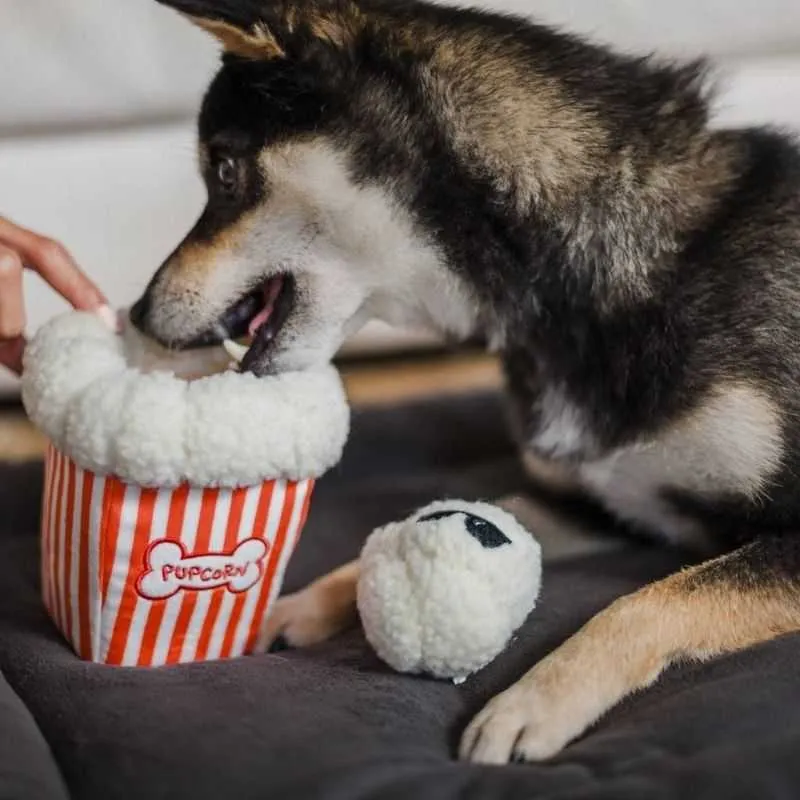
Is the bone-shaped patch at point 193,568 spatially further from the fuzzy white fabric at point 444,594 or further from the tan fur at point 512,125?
the tan fur at point 512,125

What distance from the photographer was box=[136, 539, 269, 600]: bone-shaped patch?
114cm

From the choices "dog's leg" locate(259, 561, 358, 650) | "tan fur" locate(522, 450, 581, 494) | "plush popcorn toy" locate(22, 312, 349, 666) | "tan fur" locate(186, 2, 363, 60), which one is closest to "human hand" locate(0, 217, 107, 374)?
"plush popcorn toy" locate(22, 312, 349, 666)

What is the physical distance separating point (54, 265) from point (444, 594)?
24.7 inches

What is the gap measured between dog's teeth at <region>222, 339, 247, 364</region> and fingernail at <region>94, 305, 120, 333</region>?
0.44 feet

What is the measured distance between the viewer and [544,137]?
1.34 meters

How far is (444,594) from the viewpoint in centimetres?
114

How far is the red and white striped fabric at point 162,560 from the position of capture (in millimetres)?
1125

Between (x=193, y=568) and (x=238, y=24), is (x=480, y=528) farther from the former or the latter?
(x=238, y=24)

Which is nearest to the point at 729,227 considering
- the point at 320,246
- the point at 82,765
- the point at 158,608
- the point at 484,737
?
the point at 320,246

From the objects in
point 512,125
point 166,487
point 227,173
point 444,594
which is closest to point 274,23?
point 227,173

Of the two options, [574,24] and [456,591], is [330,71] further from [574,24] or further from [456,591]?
[574,24]

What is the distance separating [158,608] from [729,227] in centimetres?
80

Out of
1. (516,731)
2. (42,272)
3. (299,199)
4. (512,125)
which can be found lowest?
(516,731)

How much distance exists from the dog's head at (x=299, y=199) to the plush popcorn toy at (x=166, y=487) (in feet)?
0.55
